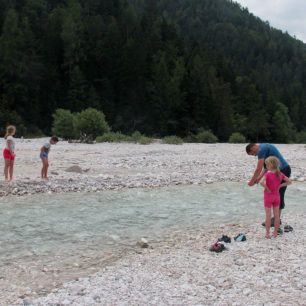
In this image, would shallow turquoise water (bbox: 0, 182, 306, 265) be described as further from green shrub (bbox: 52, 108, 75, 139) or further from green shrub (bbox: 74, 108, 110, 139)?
green shrub (bbox: 52, 108, 75, 139)

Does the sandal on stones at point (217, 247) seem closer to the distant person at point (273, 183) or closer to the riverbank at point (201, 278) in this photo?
the riverbank at point (201, 278)

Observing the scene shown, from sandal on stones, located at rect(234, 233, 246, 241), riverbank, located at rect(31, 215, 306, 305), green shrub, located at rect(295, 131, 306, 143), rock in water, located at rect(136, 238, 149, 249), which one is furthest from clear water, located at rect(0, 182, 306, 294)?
green shrub, located at rect(295, 131, 306, 143)

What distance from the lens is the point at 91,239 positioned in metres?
6.77

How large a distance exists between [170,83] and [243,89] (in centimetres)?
2293

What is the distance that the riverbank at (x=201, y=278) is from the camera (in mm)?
4203

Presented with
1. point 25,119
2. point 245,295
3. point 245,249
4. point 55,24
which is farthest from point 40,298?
point 55,24

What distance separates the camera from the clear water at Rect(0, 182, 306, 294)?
219 inches

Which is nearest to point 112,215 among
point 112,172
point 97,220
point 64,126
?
point 97,220

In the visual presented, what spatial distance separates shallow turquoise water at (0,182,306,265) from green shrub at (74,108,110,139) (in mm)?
18818

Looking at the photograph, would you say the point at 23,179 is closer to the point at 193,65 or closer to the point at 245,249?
the point at 245,249

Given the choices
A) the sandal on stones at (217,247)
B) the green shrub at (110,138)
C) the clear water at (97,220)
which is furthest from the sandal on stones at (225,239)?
the green shrub at (110,138)

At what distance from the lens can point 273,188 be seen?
6379 mm

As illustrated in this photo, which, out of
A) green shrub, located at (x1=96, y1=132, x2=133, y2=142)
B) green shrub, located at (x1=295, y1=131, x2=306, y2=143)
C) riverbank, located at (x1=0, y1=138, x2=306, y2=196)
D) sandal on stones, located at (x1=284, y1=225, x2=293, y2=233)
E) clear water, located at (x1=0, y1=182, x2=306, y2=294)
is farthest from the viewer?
green shrub, located at (x1=295, y1=131, x2=306, y2=143)

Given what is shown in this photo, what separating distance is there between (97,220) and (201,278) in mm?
3711
